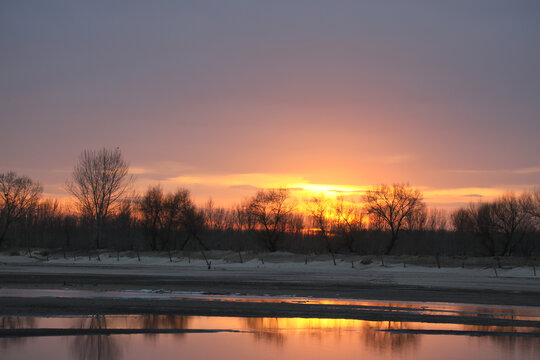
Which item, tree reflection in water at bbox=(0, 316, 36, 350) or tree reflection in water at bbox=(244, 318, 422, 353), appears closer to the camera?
tree reflection in water at bbox=(0, 316, 36, 350)

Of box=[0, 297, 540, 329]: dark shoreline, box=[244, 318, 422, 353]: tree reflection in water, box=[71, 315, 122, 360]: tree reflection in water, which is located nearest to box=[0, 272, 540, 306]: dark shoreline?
box=[0, 297, 540, 329]: dark shoreline

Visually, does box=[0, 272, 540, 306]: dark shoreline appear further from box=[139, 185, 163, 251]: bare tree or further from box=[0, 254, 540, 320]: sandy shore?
box=[139, 185, 163, 251]: bare tree

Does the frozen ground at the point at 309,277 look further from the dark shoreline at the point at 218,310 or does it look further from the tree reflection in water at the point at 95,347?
the tree reflection in water at the point at 95,347

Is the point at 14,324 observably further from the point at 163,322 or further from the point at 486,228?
the point at 486,228

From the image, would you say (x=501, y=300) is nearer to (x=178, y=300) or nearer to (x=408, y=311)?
(x=408, y=311)

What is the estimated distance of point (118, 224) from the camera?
377 feet

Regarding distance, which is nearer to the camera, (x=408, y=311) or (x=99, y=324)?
(x=99, y=324)

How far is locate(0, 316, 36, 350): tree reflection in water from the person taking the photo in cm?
1520

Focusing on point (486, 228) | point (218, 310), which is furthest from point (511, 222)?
point (218, 310)

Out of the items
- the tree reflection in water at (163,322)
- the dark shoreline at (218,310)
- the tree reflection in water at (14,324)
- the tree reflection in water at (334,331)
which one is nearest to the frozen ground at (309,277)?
the dark shoreline at (218,310)

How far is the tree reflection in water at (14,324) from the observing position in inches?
599

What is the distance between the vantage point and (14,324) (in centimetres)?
1786

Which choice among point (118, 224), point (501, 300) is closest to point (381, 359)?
point (501, 300)

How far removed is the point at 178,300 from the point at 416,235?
7703 cm
